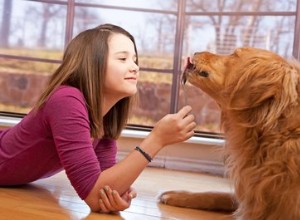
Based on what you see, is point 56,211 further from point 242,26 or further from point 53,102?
point 242,26

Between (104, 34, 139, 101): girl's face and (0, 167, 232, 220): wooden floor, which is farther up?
(104, 34, 139, 101): girl's face

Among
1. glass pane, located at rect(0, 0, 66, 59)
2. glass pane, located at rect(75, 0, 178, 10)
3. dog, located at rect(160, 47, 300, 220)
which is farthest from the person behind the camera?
glass pane, located at rect(0, 0, 66, 59)

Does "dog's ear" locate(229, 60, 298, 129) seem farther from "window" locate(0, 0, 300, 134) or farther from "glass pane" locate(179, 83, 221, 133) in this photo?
"glass pane" locate(179, 83, 221, 133)

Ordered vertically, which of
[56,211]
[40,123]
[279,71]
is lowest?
[56,211]

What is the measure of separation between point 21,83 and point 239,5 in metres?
1.43

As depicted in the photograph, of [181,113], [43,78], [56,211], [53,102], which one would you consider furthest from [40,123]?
[43,78]

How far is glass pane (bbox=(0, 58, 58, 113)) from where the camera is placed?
2803 millimetres

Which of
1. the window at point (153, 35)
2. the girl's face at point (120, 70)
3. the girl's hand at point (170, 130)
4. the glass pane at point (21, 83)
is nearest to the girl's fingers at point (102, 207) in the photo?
the girl's hand at point (170, 130)

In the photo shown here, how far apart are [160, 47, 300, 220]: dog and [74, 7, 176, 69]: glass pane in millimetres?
1237

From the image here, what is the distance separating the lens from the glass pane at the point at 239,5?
2506mm

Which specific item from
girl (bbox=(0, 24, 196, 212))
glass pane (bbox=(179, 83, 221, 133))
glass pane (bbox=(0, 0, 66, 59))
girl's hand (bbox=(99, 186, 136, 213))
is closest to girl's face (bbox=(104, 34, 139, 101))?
girl (bbox=(0, 24, 196, 212))

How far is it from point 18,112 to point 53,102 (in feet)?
4.72

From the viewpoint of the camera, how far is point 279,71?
1.28 metres

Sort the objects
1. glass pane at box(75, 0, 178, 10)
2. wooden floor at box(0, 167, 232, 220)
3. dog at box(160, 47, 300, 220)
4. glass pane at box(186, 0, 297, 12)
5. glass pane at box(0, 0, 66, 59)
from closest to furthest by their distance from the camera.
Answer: dog at box(160, 47, 300, 220) < wooden floor at box(0, 167, 232, 220) < glass pane at box(186, 0, 297, 12) < glass pane at box(75, 0, 178, 10) < glass pane at box(0, 0, 66, 59)
